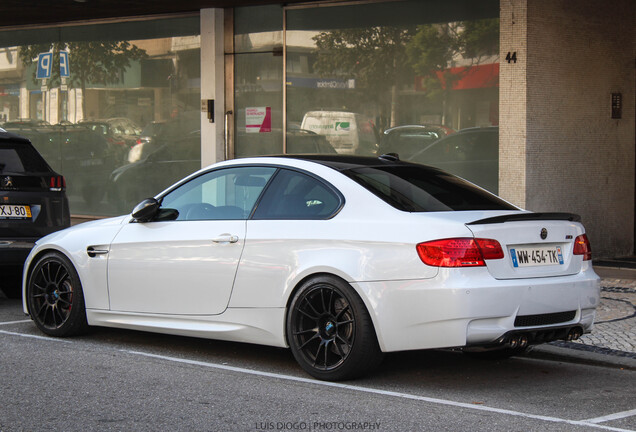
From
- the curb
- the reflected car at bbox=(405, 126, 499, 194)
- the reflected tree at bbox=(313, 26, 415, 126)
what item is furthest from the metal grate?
the reflected tree at bbox=(313, 26, 415, 126)

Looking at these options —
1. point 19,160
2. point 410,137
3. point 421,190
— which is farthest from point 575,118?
point 19,160

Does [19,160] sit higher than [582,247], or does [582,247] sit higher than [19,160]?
[19,160]

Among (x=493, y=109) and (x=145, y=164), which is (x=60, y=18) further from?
(x=493, y=109)

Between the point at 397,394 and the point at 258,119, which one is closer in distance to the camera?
the point at 397,394

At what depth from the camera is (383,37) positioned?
43.7ft

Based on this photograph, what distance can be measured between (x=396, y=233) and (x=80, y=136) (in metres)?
12.8

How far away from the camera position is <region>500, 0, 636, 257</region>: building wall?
38.1 ft

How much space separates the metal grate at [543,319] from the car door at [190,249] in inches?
76.3

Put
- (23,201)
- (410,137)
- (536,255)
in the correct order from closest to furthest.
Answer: (536,255)
(23,201)
(410,137)

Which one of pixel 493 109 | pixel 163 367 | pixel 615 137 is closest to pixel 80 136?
pixel 493 109

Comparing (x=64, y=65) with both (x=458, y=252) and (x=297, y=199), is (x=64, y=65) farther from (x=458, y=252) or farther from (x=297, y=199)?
(x=458, y=252)

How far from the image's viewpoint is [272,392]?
565 centimetres

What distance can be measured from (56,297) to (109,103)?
9.84 metres

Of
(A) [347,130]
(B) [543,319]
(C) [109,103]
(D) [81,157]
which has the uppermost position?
(C) [109,103]
